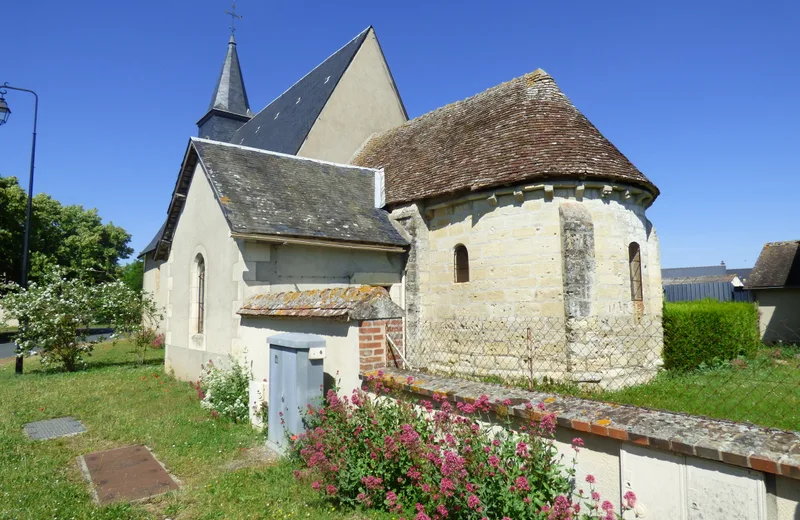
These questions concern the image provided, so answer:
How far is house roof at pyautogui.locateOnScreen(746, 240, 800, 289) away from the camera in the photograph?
1772 centimetres

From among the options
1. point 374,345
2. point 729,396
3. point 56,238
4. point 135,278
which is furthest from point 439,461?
point 56,238

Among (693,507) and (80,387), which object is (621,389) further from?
(80,387)

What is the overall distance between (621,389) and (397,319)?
5.75 meters

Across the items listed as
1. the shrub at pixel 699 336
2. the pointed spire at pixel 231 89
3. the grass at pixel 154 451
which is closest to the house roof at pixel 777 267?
the shrub at pixel 699 336

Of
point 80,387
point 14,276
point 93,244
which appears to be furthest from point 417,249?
point 93,244

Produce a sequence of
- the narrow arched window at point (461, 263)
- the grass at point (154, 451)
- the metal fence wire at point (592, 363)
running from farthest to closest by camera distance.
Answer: the narrow arched window at point (461, 263), the metal fence wire at point (592, 363), the grass at point (154, 451)

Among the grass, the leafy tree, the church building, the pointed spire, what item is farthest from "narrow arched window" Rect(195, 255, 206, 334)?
the leafy tree

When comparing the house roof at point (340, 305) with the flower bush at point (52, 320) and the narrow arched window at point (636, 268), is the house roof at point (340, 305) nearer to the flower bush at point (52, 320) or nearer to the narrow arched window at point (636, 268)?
the narrow arched window at point (636, 268)

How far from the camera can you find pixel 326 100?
16438mm

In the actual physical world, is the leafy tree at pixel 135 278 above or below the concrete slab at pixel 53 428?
above

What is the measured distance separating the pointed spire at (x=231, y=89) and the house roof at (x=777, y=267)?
90.6 feet

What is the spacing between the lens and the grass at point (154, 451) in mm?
4227

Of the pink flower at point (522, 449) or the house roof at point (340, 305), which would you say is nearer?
the pink flower at point (522, 449)

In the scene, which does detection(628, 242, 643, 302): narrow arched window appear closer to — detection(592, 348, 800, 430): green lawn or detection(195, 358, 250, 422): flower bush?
detection(592, 348, 800, 430): green lawn
